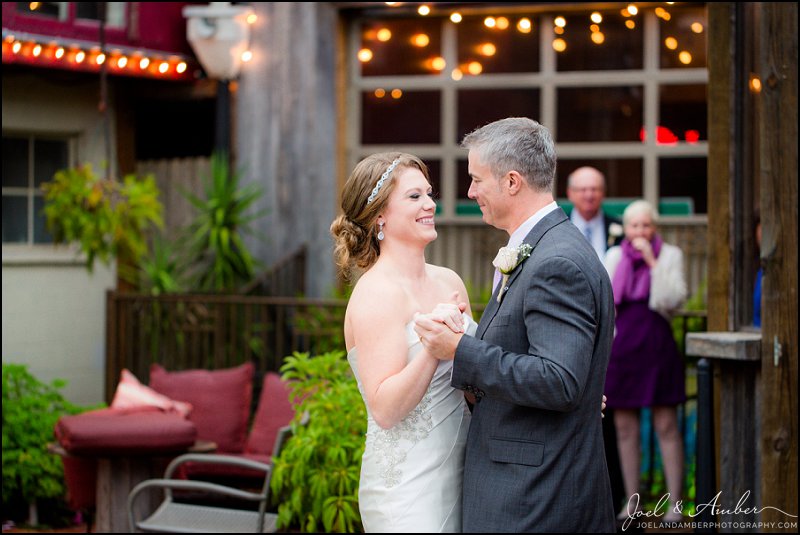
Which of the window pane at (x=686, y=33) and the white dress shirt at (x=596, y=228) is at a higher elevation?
the window pane at (x=686, y=33)

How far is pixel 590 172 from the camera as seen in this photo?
671 centimetres

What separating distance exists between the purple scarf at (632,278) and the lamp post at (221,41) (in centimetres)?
452

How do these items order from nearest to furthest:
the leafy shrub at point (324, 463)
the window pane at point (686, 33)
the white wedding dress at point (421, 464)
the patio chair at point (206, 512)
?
the white wedding dress at point (421, 464) → the leafy shrub at point (324, 463) → the patio chair at point (206, 512) → the window pane at point (686, 33)

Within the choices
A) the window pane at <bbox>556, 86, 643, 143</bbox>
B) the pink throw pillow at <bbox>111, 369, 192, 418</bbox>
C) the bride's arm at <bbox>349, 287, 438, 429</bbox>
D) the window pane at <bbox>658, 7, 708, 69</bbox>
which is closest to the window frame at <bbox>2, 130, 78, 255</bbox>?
the pink throw pillow at <bbox>111, 369, 192, 418</bbox>

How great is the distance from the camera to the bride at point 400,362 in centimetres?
345

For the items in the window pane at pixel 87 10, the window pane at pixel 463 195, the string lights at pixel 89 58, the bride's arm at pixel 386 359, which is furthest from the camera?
the window pane at pixel 463 195

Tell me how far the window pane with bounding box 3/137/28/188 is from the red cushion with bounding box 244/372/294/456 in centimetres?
394

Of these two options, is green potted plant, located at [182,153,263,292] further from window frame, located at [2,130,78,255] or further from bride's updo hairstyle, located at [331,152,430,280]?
bride's updo hairstyle, located at [331,152,430,280]

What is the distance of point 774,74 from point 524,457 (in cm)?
227

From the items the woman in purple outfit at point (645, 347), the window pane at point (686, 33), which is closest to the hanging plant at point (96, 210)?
the woman in purple outfit at point (645, 347)

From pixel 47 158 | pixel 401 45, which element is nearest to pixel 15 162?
pixel 47 158

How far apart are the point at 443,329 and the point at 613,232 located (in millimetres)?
3790

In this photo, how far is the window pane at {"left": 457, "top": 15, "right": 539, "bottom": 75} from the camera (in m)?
10.0

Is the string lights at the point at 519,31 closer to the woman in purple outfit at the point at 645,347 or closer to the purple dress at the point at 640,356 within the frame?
the woman in purple outfit at the point at 645,347
